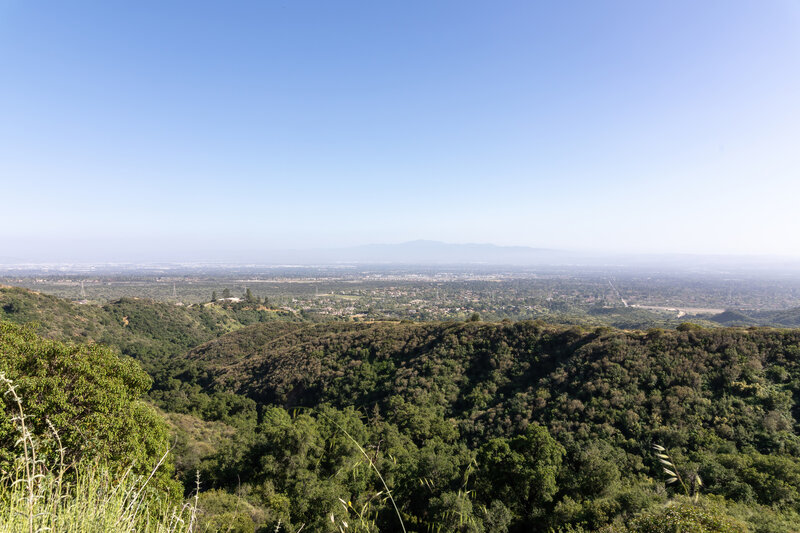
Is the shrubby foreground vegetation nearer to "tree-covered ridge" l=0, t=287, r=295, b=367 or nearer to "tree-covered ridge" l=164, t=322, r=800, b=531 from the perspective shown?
"tree-covered ridge" l=164, t=322, r=800, b=531

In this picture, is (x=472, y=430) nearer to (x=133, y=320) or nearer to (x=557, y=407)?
(x=557, y=407)

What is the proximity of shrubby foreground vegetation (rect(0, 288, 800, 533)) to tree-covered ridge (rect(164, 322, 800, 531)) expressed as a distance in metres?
0.10

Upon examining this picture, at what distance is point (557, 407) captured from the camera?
20766mm

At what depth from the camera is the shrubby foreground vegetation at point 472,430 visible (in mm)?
9062

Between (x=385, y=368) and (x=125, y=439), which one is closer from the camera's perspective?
(x=125, y=439)

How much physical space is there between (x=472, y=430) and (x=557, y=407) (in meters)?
5.47

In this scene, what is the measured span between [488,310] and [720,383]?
276 ft

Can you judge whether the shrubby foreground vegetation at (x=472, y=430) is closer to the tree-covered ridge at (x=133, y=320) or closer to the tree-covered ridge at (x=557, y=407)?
the tree-covered ridge at (x=557, y=407)

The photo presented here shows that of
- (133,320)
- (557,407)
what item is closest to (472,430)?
(557,407)

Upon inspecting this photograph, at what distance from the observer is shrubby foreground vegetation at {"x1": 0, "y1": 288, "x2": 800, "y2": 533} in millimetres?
9062

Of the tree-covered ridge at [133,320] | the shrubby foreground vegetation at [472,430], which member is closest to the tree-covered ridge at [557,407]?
the shrubby foreground vegetation at [472,430]

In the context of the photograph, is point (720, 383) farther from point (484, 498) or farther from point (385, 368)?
point (385, 368)

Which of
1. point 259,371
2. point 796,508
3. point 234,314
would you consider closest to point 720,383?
point 796,508

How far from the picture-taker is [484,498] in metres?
13.3
